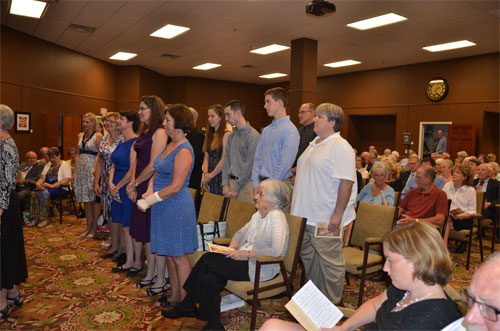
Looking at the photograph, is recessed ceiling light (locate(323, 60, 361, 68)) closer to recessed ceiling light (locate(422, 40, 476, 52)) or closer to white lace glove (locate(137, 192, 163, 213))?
recessed ceiling light (locate(422, 40, 476, 52))

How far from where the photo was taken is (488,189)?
559 centimetres

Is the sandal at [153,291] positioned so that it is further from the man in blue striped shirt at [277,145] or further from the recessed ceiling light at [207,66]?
the recessed ceiling light at [207,66]

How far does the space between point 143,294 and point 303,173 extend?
A: 1804mm

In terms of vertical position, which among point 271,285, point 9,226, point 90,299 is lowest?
point 90,299

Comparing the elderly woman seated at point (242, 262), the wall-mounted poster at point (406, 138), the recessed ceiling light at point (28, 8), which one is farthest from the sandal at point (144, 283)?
the wall-mounted poster at point (406, 138)

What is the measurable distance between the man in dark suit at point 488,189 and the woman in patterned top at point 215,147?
3.77 metres

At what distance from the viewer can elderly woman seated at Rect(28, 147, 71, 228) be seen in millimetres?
6105

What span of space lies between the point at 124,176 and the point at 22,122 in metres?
6.50

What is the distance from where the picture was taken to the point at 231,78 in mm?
15180

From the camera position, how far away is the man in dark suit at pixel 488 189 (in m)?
5.39

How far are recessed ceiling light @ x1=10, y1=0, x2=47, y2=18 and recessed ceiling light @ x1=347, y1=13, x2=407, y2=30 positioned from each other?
5938 mm

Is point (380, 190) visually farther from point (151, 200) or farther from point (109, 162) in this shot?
point (109, 162)

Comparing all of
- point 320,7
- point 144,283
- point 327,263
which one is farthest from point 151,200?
point 320,7

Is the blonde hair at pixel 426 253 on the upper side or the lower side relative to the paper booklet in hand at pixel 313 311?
upper
